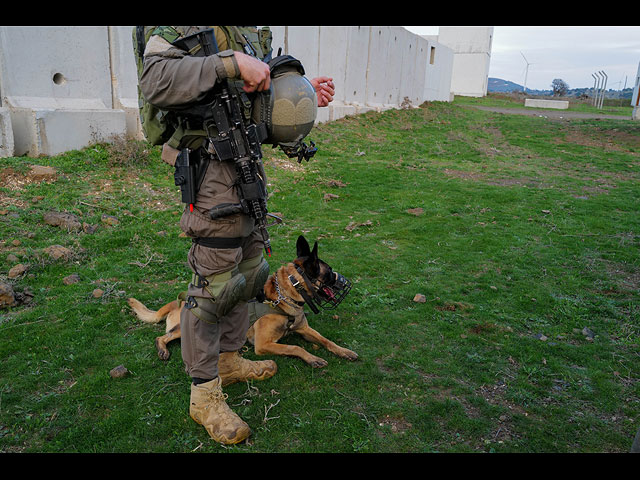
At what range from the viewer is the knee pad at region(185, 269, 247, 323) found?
243 centimetres

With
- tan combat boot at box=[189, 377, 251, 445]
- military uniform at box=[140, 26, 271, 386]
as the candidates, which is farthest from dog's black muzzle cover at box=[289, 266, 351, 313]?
tan combat boot at box=[189, 377, 251, 445]

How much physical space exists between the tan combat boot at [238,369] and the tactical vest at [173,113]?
1396mm

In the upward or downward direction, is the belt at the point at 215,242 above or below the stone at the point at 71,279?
above

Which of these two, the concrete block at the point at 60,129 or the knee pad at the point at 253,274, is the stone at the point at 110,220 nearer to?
the concrete block at the point at 60,129

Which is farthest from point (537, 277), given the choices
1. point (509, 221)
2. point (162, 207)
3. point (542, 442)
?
point (162, 207)

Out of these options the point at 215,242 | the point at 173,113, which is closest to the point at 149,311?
the point at 215,242

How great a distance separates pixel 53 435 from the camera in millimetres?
2416

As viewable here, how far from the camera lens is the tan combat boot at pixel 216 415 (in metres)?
2.37

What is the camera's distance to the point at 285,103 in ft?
7.78

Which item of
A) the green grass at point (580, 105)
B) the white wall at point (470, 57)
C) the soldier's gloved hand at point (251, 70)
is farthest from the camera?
the white wall at point (470, 57)

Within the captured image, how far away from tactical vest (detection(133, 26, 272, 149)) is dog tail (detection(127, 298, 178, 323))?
1.54 metres

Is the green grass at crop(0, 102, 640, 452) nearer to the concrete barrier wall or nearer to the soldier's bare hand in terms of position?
the concrete barrier wall

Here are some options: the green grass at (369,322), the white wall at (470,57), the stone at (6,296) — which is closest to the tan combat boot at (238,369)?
the green grass at (369,322)
